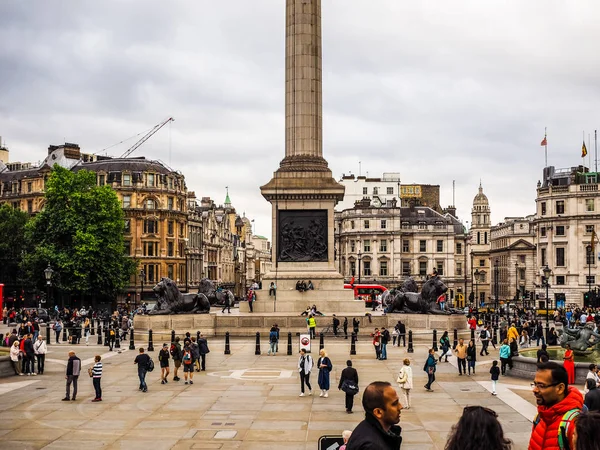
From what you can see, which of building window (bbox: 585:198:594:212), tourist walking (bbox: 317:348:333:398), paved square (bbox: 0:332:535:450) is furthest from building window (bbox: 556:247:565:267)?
tourist walking (bbox: 317:348:333:398)

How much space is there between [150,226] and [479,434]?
90371 mm

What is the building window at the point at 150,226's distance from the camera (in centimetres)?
9356

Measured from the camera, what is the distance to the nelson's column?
4738 centimetres

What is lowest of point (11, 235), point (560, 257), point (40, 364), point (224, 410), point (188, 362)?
point (224, 410)

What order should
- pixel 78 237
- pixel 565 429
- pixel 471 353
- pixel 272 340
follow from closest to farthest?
pixel 565 429
pixel 471 353
pixel 272 340
pixel 78 237

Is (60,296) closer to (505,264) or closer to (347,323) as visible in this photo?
(347,323)

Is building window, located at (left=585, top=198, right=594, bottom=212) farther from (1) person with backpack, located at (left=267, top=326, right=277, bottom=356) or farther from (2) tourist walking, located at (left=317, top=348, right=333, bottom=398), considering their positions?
(2) tourist walking, located at (left=317, top=348, right=333, bottom=398)

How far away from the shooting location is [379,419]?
21.0 ft

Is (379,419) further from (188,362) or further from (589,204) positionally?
(589,204)

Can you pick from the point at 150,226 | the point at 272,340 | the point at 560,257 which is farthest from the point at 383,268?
the point at 272,340

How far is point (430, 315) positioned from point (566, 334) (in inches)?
634

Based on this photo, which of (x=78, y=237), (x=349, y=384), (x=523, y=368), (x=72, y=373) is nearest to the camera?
(x=349, y=384)

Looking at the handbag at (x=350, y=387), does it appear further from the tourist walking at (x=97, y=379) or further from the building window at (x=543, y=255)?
the building window at (x=543, y=255)

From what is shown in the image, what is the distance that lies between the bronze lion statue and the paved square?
42.4ft
